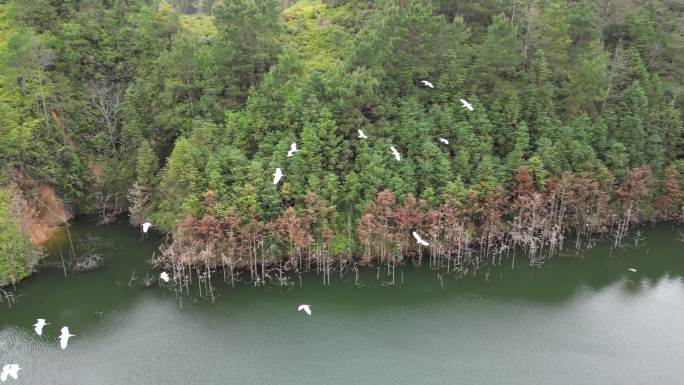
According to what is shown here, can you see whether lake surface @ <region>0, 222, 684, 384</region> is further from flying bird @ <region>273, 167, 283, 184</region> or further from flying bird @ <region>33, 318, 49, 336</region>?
flying bird @ <region>273, 167, 283, 184</region>

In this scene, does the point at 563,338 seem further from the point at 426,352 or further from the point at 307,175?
the point at 307,175

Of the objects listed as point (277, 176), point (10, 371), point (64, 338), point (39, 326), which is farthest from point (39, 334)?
point (277, 176)

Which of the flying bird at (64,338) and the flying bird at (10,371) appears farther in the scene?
the flying bird at (64,338)

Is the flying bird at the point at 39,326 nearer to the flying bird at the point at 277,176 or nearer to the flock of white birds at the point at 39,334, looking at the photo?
the flock of white birds at the point at 39,334

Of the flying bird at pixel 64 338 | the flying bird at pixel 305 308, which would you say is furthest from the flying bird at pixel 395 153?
the flying bird at pixel 64 338

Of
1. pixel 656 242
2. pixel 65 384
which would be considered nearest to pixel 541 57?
pixel 656 242

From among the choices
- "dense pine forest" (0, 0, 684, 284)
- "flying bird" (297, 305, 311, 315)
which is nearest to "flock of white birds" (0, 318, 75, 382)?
"dense pine forest" (0, 0, 684, 284)
